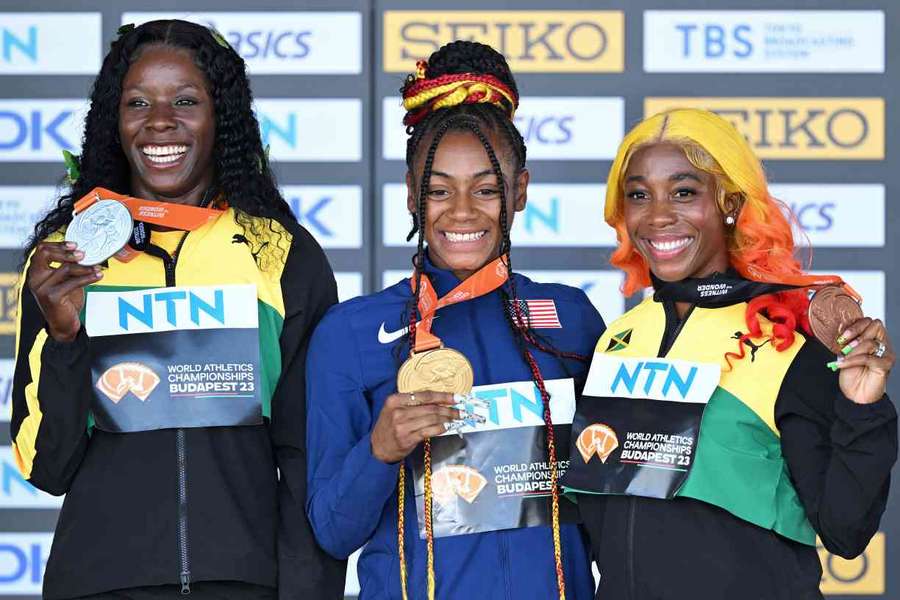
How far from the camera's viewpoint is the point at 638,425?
7.06 feet

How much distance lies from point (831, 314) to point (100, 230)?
126cm

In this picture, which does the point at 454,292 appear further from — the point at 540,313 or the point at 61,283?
the point at 61,283

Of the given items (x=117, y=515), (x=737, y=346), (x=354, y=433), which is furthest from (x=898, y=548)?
(x=117, y=515)

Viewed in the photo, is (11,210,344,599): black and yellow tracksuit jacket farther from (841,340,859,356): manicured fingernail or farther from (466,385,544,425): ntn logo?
(841,340,859,356): manicured fingernail

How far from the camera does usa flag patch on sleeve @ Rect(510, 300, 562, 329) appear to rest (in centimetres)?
227

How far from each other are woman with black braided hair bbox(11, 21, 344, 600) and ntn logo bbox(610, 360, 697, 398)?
1.93 ft

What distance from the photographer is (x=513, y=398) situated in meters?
2.16

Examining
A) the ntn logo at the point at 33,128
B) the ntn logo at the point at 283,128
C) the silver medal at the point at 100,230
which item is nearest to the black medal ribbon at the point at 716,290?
the silver medal at the point at 100,230

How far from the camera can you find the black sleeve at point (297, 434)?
218cm

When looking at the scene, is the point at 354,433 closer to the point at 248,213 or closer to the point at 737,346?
the point at 248,213

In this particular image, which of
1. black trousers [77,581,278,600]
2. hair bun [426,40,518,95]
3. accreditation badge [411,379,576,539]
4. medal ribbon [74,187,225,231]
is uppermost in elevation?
hair bun [426,40,518,95]

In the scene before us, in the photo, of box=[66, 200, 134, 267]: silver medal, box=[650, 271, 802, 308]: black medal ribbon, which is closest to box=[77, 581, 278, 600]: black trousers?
box=[66, 200, 134, 267]: silver medal

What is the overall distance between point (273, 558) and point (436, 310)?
54 cm

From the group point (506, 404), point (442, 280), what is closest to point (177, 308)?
point (442, 280)
